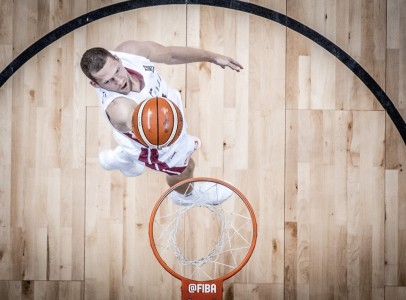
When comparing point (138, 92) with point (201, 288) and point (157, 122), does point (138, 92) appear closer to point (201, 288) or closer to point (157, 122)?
point (157, 122)

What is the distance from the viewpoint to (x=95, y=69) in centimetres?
330

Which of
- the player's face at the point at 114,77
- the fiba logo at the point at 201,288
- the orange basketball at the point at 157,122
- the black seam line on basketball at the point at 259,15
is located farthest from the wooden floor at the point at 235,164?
the fiba logo at the point at 201,288

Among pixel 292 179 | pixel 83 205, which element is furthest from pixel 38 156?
pixel 292 179

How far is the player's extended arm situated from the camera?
3314 mm

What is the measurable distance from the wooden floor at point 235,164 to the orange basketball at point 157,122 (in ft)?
0.93

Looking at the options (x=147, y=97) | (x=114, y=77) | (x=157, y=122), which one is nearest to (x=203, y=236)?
(x=157, y=122)

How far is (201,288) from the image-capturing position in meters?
2.95

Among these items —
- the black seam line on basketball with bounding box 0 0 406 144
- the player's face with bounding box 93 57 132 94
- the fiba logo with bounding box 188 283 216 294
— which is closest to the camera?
the fiba logo with bounding box 188 283 216 294

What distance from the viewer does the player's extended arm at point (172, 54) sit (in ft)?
10.9

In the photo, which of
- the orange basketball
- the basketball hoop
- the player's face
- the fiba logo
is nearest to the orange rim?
the fiba logo

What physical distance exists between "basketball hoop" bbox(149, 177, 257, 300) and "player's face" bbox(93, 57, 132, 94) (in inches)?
30.4

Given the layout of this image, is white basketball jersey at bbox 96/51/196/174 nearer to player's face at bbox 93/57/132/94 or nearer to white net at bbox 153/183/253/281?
player's face at bbox 93/57/132/94

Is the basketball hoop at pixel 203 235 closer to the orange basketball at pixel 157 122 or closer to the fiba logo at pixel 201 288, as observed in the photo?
the fiba logo at pixel 201 288

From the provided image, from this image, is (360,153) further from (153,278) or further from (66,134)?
(66,134)
